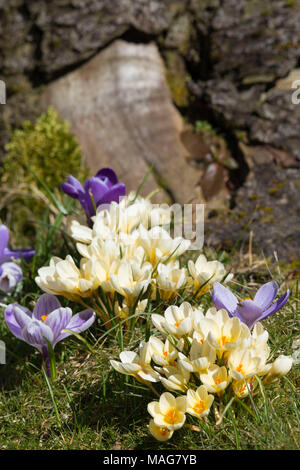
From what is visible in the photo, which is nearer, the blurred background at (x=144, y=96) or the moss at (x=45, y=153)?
the blurred background at (x=144, y=96)

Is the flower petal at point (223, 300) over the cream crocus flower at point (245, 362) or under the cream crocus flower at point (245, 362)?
over

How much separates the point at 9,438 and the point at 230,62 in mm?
2685

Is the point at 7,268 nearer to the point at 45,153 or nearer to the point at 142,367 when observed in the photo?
the point at 142,367

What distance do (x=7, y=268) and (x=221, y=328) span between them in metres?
1.10

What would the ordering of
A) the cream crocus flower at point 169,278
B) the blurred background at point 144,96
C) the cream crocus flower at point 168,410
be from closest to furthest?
the cream crocus flower at point 168,410 → the cream crocus flower at point 169,278 → the blurred background at point 144,96

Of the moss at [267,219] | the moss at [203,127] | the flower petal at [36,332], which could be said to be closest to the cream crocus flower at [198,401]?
the flower petal at [36,332]

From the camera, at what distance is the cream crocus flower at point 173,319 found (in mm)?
1450

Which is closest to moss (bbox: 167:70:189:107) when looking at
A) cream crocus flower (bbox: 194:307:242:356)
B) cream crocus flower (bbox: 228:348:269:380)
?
cream crocus flower (bbox: 194:307:242:356)

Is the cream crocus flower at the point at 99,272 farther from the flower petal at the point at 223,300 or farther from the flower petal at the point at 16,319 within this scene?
the flower petal at the point at 223,300

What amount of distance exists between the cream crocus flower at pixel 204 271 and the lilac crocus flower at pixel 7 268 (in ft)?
2.66

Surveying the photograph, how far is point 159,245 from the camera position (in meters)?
1.81
